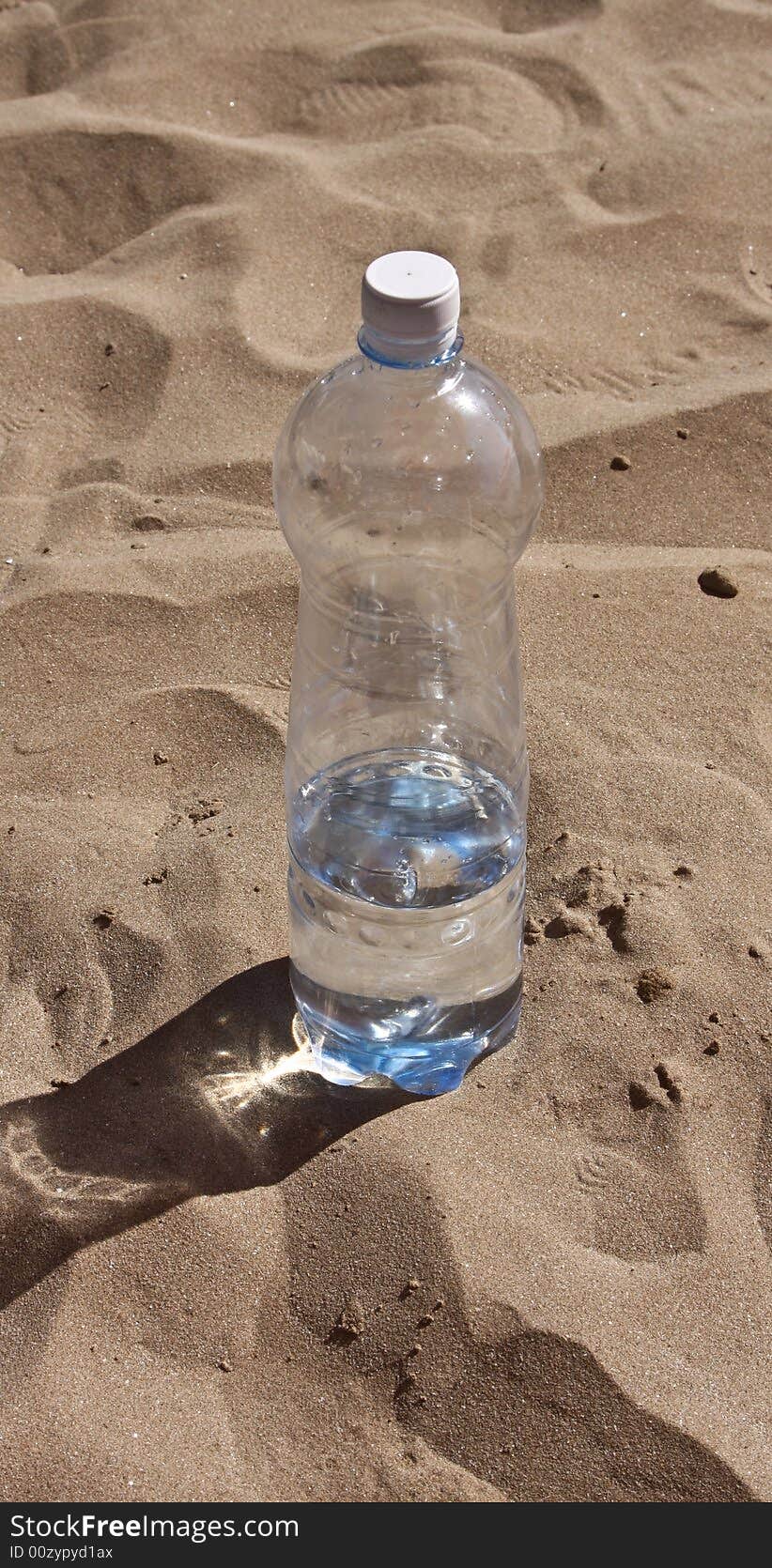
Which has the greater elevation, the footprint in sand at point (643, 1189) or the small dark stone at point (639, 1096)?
the small dark stone at point (639, 1096)

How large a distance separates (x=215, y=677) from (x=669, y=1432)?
164cm

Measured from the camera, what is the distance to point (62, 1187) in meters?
→ 2.34

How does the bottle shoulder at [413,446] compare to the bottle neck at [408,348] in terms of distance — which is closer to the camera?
the bottle neck at [408,348]

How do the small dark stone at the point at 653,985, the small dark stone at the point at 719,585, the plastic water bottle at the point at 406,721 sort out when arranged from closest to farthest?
1. the plastic water bottle at the point at 406,721
2. the small dark stone at the point at 653,985
3. the small dark stone at the point at 719,585

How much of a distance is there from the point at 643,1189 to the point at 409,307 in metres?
1.35

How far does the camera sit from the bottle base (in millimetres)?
2479

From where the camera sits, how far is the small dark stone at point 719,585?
3236 millimetres

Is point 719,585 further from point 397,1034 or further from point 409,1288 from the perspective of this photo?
point 409,1288

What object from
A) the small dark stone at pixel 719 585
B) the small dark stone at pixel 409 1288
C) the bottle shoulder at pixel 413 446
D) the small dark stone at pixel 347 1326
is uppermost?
the bottle shoulder at pixel 413 446

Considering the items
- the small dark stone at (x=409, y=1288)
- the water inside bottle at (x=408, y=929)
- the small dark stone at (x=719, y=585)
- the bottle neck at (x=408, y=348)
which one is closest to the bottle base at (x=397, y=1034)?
the water inside bottle at (x=408, y=929)

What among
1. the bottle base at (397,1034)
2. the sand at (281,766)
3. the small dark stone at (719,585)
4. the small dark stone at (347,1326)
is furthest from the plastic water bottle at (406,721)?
the small dark stone at (719,585)

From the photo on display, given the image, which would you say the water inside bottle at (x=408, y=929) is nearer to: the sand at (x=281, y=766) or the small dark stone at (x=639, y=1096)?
the sand at (x=281, y=766)

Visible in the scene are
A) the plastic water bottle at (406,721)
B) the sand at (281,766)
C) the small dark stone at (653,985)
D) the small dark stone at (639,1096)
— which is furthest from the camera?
the small dark stone at (653,985)

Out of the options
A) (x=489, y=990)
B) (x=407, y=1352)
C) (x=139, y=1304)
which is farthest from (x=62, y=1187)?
(x=489, y=990)
